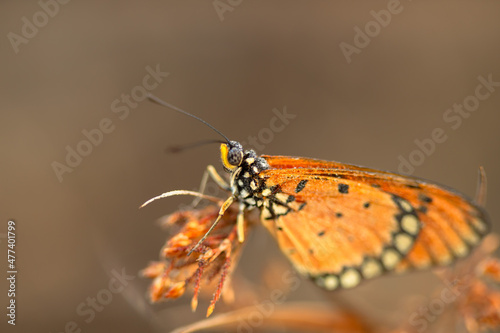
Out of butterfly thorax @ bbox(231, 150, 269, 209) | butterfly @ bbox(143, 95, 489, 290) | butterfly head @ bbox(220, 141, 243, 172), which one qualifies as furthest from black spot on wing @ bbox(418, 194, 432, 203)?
butterfly head @ bbox(220, 141, 243, 172)

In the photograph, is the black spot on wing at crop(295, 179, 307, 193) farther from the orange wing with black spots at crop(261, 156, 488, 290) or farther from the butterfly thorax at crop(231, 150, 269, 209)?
the butterfly thorax at crop(231, 150, 269, 209)

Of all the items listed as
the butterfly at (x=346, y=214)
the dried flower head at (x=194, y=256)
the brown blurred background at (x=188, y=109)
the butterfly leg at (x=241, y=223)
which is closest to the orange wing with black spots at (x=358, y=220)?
the butterfly at (x=346, y=214)

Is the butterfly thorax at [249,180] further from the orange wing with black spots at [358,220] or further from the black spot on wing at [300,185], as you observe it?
the black spot on wing at [300,185]

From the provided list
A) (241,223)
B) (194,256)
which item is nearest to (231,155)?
(241,223)

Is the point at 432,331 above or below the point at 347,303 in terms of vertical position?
below

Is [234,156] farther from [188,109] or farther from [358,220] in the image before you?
[188,109]

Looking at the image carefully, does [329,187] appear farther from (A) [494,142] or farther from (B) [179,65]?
(A) [494,142]

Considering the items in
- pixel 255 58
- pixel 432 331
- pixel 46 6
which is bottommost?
pixel 432 331

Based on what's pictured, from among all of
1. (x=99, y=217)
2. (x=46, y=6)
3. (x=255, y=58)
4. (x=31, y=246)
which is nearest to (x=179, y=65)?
(x=255, y=58)
